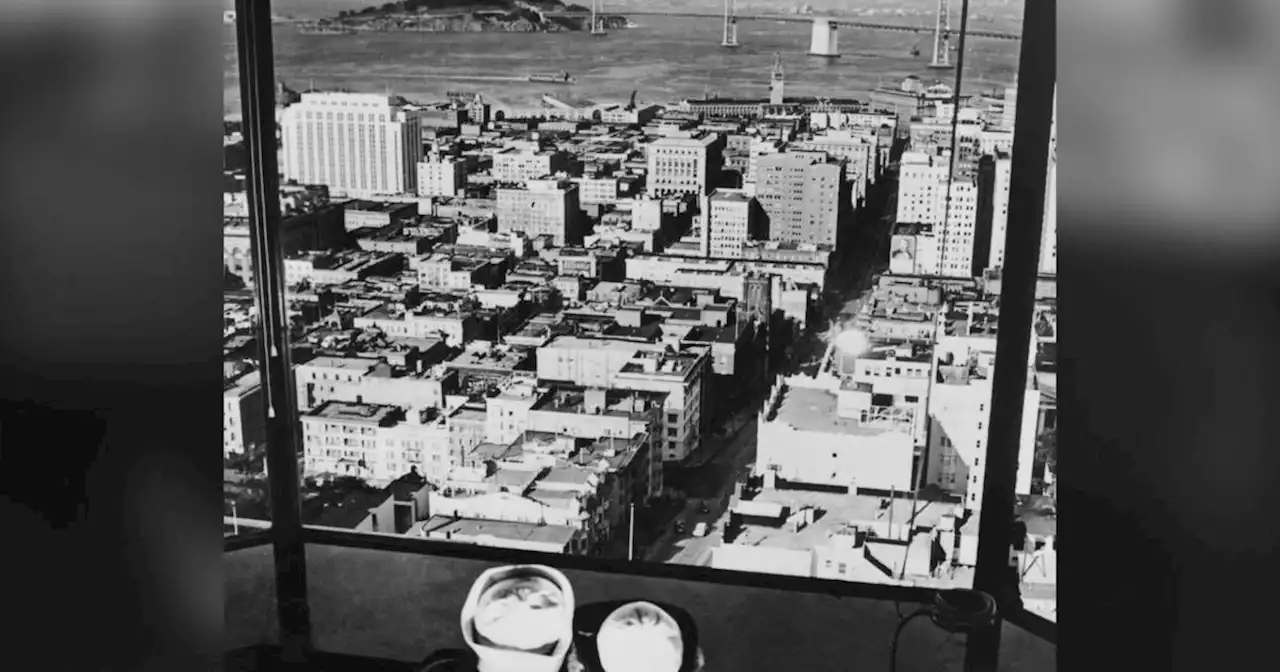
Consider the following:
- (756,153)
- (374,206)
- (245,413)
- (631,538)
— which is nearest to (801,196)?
(756,153)

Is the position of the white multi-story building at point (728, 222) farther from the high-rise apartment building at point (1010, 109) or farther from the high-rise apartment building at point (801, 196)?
the high-rise apartment building at point (1010, 109)

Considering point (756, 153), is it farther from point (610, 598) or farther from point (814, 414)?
point (610, 598)

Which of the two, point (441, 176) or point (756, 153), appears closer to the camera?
point (756, 153)

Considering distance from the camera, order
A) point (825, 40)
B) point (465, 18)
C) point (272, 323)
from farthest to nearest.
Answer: point (465, 18), point (272, 323), point (825, 40)

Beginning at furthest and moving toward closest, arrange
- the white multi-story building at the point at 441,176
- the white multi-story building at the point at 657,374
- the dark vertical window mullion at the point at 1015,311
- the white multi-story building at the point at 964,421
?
the white multi-story building at the point at 441,176
the white multi-story building at the point at 657,374
the white multi-story building at the point at 964,421
the dark vertical window mullion at the point at 1015,311

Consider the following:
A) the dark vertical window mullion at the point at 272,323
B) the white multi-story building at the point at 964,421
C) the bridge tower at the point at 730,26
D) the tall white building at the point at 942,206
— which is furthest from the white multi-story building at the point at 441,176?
the white multi-story building at the point at 964,421
